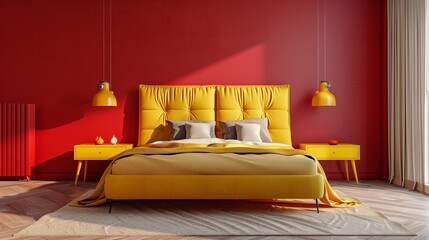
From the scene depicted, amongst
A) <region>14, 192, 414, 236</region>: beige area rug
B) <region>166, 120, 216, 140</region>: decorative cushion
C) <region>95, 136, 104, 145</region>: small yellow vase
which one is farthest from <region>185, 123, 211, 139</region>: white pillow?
<region>14, 192, 414, 236</region>: beige area rug

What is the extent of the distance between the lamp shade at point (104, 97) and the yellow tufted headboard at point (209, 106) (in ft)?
1.37

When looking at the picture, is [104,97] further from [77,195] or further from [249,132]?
[249,132]

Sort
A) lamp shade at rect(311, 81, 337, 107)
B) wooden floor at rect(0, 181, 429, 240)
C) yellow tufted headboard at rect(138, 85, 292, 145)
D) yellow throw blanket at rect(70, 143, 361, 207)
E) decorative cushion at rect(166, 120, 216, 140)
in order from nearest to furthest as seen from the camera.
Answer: wooden floor at rect(0, 181, 429, 240)
yellow throw blanket at rect(70, 143, 361, 207)
decorative cushion at rect(166, 120, 216, 140)
lamp shade at rect(311, 81, 337, 107)
yellow tufted headboard at rect(138, 85, 292, 145)

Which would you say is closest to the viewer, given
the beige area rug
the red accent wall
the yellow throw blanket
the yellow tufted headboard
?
the beige area rug

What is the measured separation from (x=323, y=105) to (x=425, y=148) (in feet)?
4.17

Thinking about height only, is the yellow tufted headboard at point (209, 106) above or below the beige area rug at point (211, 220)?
above

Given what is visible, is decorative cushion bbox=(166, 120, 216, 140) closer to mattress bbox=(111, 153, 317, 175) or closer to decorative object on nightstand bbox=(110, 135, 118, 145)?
decorative object on nightstand bbox=(110, 135, 118, 145)

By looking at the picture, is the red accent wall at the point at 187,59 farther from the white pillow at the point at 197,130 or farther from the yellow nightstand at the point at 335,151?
the white pillow at the point at 197,130

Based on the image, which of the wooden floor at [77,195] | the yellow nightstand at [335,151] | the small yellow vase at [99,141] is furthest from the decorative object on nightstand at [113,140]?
the yellow nightstand at [335,151]

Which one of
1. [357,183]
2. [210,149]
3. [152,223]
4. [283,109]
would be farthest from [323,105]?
[152,223]

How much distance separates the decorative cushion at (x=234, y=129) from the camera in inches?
210

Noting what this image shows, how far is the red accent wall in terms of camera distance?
589cm

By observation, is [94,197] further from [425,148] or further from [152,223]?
[425,148]

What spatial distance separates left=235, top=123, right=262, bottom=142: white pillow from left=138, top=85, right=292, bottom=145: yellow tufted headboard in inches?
19.0
